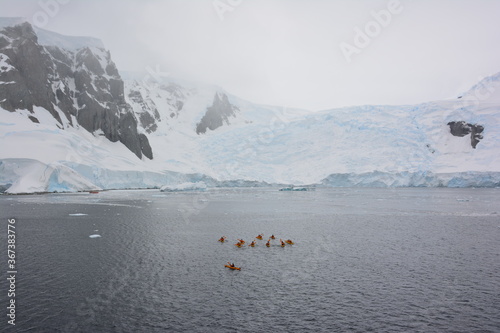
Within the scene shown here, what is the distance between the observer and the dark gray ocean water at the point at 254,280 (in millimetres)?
10695

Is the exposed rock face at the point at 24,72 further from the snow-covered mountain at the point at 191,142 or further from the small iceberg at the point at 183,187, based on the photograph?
the small iceberg at the point at 183,187

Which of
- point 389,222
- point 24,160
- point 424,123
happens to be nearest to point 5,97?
point 24,160

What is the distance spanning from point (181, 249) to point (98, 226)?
11327mm

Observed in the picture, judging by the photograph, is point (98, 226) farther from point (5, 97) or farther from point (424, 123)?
point (424, 123)

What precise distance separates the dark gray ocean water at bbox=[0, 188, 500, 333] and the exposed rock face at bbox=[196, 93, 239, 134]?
12361 centimetres

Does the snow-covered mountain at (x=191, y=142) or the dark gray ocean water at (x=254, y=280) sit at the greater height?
the snow-covered mountain at (x=191, y=142)

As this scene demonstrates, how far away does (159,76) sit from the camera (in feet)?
547

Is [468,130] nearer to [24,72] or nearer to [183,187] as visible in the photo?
[183,187]

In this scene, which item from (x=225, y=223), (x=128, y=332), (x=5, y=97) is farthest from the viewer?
(x=5, y=97)

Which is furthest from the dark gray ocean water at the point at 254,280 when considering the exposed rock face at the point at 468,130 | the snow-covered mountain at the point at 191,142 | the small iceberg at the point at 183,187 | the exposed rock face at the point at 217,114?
the exposed rock face at the point at 217,114

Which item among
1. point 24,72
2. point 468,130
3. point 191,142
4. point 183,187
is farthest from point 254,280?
point 191,142

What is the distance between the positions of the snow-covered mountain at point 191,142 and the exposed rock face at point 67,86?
321 millimetres

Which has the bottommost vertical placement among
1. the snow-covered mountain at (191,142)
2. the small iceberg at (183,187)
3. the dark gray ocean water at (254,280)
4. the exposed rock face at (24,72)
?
the dark gray ocean water at (254,280)

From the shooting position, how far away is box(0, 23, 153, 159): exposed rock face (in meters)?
88.8
